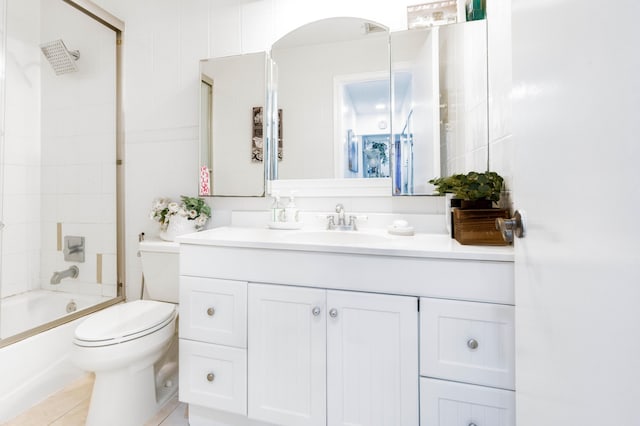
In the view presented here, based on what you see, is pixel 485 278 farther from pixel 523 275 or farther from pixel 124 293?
pixel 124 293

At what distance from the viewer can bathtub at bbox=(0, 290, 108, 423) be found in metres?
1.39

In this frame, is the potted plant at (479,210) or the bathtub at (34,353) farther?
the bathtub at (34,353)

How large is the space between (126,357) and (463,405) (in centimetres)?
124

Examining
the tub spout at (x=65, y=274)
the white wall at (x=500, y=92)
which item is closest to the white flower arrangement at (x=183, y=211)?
the tub spout at (x=65, y=274)

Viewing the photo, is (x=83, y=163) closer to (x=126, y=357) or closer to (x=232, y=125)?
(x=232, y=125)

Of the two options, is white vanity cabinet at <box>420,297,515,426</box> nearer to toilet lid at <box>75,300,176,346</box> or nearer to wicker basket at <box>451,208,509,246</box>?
wicker basket at <box>451,208,509,246</box>

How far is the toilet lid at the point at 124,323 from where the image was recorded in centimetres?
117

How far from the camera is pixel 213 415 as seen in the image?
126 cm

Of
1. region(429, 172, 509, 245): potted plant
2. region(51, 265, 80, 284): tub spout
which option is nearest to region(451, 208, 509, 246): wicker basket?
region(429, 172, 509, 245): potted plant

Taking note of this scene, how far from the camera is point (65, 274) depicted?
1954 millimetres

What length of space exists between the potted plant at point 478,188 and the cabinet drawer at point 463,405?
58cm

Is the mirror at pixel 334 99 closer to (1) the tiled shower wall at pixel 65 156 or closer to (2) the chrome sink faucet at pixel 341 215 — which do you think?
(2) the chrome sink faucet at pixel 341 215

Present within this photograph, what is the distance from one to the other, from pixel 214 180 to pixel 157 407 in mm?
1141

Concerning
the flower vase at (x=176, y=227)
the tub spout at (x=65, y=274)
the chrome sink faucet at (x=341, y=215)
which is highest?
the chrome sink faucet at (x=341, y=215)
